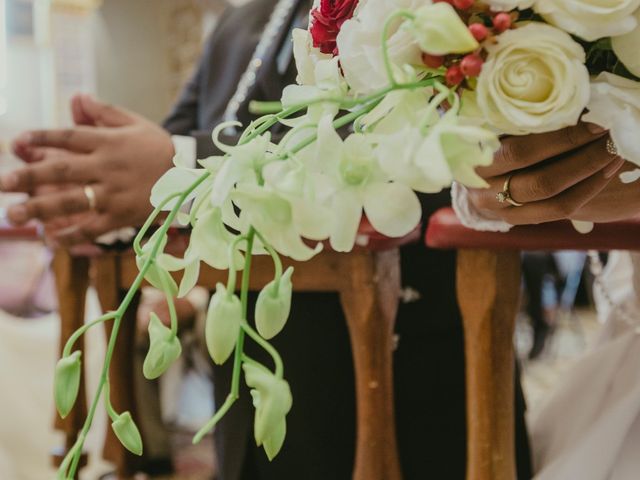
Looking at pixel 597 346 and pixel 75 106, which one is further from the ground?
pixel 75 106

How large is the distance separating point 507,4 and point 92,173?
626 millimetres

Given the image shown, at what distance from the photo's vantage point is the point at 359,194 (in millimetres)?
321

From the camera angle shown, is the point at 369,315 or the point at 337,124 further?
the point at 369,315

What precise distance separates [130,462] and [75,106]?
0.55 m

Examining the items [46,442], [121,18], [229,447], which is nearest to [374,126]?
[229,447]

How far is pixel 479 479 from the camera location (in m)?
0.71

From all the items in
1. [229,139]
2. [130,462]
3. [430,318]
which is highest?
[229,139]

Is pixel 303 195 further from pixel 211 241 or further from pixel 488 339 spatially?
pixel 488 339

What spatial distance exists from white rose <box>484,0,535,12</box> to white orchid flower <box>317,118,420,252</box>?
100mm

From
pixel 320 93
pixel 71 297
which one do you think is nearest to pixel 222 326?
pixel 320 93

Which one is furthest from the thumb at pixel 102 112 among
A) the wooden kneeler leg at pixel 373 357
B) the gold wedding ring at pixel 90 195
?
the wooden kneeler leg at pixel 373 357

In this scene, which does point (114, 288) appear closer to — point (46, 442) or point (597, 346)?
point (597, 346)

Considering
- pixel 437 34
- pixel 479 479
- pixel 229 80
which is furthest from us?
pixel 229 80

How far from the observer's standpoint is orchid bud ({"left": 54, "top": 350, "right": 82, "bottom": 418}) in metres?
0.33
